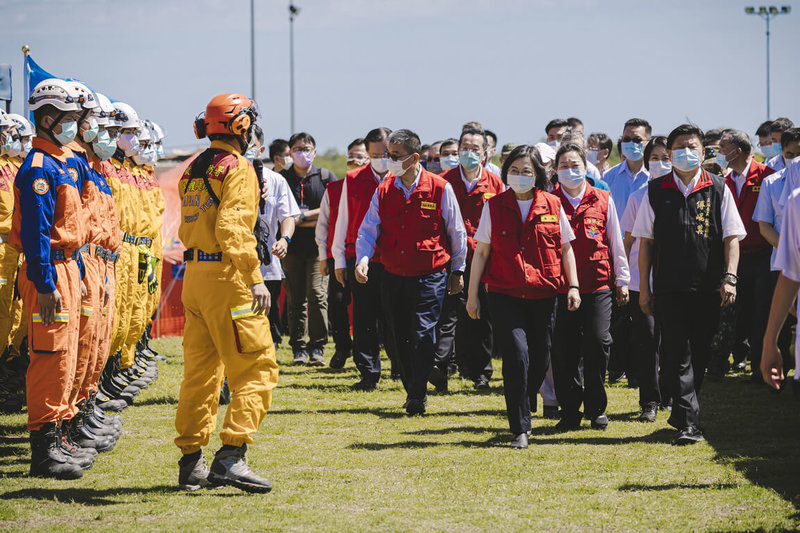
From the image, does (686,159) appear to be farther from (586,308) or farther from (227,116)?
(227,116)

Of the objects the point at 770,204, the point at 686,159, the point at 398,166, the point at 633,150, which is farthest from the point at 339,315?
the point at 686,159

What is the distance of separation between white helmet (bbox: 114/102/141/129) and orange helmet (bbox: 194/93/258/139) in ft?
11.1

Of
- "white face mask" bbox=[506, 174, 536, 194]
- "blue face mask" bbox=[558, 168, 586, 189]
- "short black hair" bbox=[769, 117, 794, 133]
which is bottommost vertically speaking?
"white face mask" bbox=[506, 174, 536, 194]

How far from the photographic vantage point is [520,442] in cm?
778

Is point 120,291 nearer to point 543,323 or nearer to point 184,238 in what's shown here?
point 184,238

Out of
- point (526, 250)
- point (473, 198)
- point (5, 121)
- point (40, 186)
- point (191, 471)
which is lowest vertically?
point (191, 471)

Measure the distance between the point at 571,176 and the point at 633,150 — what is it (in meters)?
2.60

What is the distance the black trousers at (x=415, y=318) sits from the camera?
30.1ft

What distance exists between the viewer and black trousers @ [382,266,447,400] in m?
9.18

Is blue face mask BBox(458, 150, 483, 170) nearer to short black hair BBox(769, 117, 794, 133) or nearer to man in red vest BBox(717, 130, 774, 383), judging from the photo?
man in red vest BBox(717, 130, 774, 383)

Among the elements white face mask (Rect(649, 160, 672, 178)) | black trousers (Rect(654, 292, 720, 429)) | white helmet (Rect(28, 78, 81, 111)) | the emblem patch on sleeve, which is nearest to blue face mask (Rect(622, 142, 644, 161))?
white face mask (Rect(649, 160, 672, 178))

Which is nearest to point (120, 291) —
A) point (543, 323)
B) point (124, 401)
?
point (124, 401)

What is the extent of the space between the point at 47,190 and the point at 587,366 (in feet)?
14.7

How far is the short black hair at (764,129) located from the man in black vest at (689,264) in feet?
15.9
